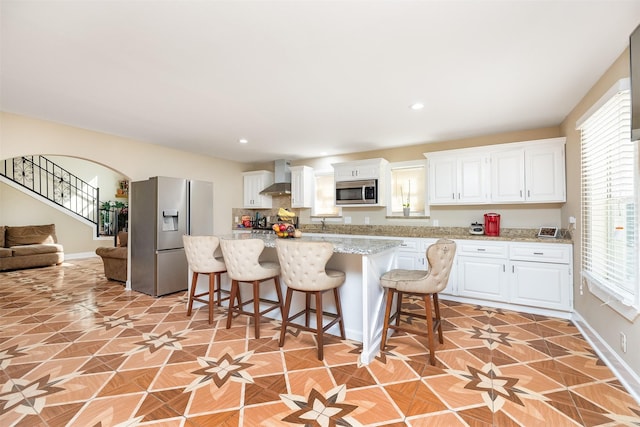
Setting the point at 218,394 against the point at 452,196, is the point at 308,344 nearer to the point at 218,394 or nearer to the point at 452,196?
the point at 218,394

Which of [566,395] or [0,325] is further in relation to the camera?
[0,325]

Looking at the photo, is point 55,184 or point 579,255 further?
point 55,184

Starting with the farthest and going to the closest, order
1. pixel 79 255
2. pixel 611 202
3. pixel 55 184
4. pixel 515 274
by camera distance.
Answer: pixel 55 184 → pixel 79 255 → pixel 515 274 → pixel 611 202

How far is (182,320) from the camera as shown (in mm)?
3248

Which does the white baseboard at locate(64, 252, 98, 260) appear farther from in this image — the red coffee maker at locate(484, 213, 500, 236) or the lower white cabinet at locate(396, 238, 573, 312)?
the red coffee maker at locate(484, 213, 500, 236)

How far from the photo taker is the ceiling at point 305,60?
1.69 m

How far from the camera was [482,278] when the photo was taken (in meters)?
3.81

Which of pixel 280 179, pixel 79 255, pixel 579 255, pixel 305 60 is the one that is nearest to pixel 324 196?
pixel 280 179

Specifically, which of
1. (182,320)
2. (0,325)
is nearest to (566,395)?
(182,320)

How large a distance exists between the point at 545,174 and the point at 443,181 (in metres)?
1.21

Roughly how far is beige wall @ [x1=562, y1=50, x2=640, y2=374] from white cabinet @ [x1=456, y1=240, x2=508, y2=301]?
71 cm

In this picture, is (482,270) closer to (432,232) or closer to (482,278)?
(482,278)

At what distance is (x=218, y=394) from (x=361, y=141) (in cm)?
385

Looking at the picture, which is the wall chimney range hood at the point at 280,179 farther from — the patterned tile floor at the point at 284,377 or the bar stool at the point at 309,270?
the bar stool at the point at 309,270
